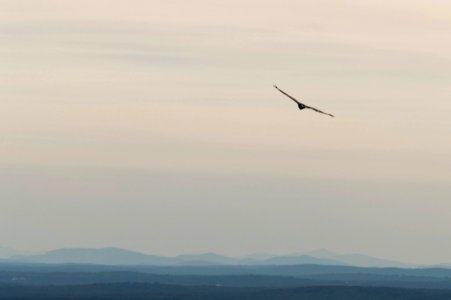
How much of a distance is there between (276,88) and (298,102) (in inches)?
216

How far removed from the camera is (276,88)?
334 ft

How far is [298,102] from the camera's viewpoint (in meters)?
107
